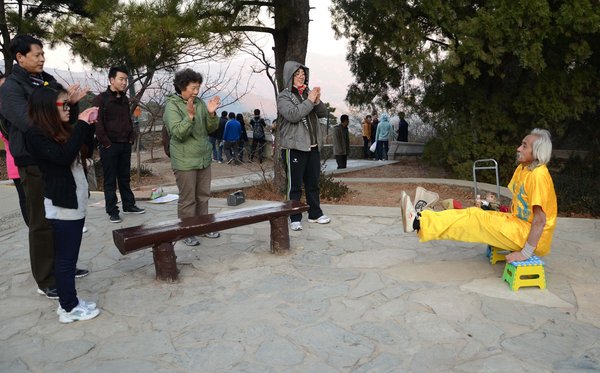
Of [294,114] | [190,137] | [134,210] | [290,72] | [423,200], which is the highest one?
[290,72]

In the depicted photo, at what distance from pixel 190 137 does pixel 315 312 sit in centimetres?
204

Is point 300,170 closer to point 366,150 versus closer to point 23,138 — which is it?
point 23,138

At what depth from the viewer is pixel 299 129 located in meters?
5.15

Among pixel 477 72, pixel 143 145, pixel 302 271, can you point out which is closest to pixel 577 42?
pixel 477 72

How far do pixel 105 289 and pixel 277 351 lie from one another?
65.8 inches

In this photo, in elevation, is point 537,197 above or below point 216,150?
below

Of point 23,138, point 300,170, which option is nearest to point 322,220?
point 300,170

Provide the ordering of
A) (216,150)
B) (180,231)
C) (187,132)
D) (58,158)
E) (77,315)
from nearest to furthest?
(58,158) → (77,315) → (180,231) → (187,132) → (216,150)

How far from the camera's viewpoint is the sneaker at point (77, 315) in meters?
3.31

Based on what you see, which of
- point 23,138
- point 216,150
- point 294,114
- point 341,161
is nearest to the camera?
point 23,138

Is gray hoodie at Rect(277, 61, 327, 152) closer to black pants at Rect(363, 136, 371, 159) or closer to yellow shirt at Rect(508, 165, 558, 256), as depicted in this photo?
yellow shirt at Rect(508, 165, 558, 256)

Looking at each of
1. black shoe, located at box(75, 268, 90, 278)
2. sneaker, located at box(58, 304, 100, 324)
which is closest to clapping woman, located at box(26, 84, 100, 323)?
sneaker, located at box(58, 304, 100, 324)

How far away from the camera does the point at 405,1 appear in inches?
322

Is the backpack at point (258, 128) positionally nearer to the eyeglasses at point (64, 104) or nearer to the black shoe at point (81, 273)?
the black shoe at point (81, 273)
